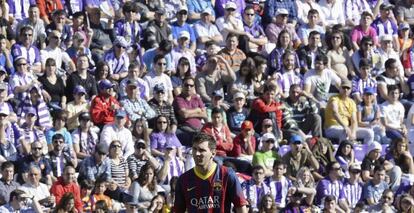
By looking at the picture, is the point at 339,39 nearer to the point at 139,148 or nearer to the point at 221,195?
the point at 139,148

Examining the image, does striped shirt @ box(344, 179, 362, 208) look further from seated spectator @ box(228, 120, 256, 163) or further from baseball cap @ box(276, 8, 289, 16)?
baseball cap @ box(276, 8, 289, 16)

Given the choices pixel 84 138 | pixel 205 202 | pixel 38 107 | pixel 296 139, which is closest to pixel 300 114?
pixel 296 139

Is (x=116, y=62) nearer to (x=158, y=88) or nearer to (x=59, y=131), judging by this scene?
(x=158, y=88)

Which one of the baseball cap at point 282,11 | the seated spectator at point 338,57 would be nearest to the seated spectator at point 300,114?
the seated spectator at point 338,57

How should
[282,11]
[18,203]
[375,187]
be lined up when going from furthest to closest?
[282,11]
[375,187]
[18,203]

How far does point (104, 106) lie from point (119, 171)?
1.19m

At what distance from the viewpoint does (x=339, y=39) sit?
2477 cm

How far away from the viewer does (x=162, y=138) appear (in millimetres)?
21312

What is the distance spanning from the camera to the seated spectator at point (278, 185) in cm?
2094

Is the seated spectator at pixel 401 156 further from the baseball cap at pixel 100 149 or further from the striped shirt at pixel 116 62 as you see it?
the baseball cap at pixel 100 149

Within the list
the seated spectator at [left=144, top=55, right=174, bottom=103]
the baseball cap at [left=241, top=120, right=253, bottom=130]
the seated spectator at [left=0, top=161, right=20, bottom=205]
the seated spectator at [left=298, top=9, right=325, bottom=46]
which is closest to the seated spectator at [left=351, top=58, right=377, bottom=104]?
the seated spectator at [left=298, top=9, right=325, bottom=46]

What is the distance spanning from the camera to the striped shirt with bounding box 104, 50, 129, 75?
894 inches

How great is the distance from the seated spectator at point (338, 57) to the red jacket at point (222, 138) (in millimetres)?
3354

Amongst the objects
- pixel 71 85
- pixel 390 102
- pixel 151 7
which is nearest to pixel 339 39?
pixel 390 102
